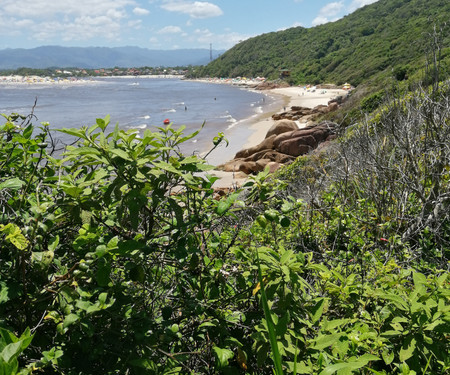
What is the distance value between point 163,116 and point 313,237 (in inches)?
1437

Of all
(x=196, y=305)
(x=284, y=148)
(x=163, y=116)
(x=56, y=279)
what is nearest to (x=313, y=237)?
(x=196, y=305)

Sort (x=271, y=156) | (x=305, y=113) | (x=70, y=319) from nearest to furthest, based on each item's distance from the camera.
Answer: (x=70, y=319)
(x=271, y=156)
(x=305, y=113)

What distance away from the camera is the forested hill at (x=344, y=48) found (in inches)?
2014

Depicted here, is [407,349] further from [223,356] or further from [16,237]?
[16,237]

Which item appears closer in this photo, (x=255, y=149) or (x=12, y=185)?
(x=12, y=185)

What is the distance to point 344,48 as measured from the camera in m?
79.9

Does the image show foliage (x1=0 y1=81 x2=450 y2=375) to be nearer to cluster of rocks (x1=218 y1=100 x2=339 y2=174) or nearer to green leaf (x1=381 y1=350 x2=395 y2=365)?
green leaf (x1=381 y1=350 x2=395 y2=365)

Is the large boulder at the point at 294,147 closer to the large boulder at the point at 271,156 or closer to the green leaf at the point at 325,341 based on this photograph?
the large boulder at the point at 271,156

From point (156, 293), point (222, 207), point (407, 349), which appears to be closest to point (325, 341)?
point (407, 349)

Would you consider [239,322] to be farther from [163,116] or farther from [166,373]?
[163,116]

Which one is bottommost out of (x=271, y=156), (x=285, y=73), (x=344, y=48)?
(x=271, y=156)

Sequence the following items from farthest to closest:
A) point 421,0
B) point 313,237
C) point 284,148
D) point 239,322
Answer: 1. point 421,0
2. point 284,148
3. point 313,237
4. point 239,322

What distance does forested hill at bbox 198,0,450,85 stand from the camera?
51.2 metres

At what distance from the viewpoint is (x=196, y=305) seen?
1.60 meters
